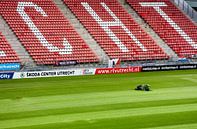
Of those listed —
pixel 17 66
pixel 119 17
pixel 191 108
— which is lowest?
pixel 191 108

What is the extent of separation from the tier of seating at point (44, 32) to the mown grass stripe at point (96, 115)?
57.8 ft

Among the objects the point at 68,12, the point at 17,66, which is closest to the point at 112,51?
the point at 68,12

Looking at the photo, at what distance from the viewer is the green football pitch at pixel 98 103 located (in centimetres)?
2066

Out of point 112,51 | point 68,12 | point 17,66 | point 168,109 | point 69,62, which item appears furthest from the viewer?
point 68,12

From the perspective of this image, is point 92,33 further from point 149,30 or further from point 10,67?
point 10,67

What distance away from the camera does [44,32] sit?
43000 mm

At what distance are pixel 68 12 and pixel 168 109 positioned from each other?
25.2m

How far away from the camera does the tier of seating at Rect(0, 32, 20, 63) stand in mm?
38406

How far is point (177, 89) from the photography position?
101ft

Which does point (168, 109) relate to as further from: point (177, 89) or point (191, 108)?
point (177, 89)

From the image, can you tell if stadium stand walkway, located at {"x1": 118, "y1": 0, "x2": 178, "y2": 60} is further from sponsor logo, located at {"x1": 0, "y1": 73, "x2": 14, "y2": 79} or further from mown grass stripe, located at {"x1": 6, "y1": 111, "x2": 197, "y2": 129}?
mown grass stripe, located at {"x1": 6, "y1": 111, "x2": 197, "y2": 129}

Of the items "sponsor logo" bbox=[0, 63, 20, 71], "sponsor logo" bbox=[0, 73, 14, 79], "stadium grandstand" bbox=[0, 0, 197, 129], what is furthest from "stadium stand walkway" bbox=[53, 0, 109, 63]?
"sponsor logo" bbox=[0, 73, 14, 79]

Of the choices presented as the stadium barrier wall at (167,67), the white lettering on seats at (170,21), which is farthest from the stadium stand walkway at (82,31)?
the white lettering on seats at (170,21)

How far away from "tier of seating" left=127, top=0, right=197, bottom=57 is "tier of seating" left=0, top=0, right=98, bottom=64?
965 cm
